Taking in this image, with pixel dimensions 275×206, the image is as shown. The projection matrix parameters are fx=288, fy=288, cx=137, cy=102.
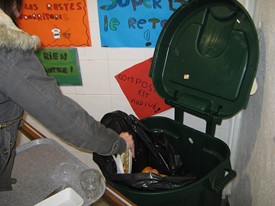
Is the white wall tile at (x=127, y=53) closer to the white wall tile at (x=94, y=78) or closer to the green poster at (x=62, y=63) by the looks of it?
the white wall tile at (x=94, y=78)

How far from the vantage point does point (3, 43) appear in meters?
0.68

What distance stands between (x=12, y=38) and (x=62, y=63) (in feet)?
2.67

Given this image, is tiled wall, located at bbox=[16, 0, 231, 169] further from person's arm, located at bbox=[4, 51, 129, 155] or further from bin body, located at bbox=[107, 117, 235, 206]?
person's arm, located at bbox=[4, 51, 129, 155]

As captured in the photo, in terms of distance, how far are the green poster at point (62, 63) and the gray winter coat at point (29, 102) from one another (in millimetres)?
629

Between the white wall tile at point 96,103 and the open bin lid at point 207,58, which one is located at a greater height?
the open bin lid at point 207,58

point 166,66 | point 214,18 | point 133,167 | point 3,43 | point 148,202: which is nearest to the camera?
point 3,43

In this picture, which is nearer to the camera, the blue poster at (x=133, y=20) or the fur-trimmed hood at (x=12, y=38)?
the fur-trimmed hood at (x=12, y=38)

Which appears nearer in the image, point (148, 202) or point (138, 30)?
point (148, 202)

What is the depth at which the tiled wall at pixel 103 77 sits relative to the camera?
4.58 feet

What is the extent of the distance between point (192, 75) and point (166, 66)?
0.42 feet

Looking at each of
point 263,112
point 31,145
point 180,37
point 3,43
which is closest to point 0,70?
point 3,43

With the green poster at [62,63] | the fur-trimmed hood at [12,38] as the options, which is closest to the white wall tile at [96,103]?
the green poster at [62,63]

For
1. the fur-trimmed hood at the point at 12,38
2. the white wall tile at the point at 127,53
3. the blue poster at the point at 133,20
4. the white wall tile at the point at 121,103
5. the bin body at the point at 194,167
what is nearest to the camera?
the fur-trimmed hood at the point at 12,38

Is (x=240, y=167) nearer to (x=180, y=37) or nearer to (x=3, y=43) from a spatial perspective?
(x=180, y=37)
